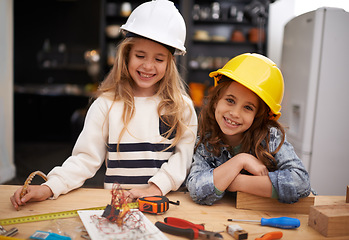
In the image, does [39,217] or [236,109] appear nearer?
[39,217]

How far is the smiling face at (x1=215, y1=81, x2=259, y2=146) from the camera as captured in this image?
138 cm

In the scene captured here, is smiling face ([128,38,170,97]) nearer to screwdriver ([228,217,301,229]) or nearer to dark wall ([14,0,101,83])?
screwdriver ([228,217,301,229])

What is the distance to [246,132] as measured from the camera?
4.93ft

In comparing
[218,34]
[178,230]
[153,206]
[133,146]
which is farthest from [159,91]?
[218,34]

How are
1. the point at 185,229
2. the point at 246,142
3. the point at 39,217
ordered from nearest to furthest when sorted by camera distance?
1. the point at 185,229
2. the point at 39,217
3. the point at 246,142

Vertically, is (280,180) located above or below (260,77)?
below

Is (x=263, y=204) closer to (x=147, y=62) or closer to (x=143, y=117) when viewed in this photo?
(x=143, y=117)

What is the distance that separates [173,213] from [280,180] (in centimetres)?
44

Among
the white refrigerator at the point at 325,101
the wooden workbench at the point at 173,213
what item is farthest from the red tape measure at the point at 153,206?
the white refrigerator at the point at 325,101

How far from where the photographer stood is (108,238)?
89 centimetres

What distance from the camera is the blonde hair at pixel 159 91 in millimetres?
1561

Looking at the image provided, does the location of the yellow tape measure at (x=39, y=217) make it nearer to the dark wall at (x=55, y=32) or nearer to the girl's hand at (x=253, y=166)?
the girl's hand at (x=253, y=166)

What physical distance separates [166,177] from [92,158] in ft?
1.24

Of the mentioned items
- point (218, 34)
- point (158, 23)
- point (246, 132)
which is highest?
point (218, 34)
